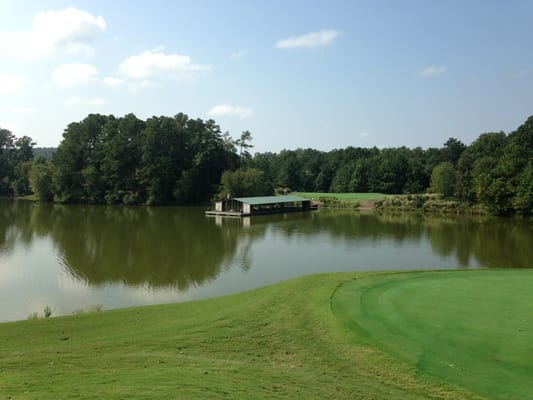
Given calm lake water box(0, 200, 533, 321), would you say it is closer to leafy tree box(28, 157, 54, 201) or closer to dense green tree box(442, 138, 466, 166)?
leafy tree box(28, 157, 54, 201)

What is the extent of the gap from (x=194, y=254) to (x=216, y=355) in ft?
58.0

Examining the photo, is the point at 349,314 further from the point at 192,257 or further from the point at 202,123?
the point at 202,123

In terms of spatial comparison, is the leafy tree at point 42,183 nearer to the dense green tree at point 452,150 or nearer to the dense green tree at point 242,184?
the dense green tree at point 242,184

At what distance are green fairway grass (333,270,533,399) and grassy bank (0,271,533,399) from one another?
0.22 metres

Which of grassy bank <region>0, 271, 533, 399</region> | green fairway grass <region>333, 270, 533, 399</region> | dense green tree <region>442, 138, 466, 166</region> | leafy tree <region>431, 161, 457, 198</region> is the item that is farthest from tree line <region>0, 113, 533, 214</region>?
grassy bank <region>0, 271, 533, 399</region>

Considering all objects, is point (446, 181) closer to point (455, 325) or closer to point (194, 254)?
point (194, 254)

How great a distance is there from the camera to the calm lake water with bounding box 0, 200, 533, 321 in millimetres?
16953

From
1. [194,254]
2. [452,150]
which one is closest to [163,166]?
[194,254]

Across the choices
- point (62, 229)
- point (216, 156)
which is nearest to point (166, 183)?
point (216, 156)

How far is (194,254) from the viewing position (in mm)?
25734

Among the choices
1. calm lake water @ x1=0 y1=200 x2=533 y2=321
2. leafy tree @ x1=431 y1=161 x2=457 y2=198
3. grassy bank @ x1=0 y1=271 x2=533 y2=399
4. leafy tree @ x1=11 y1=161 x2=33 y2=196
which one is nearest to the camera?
grassy bank @ x1=0 y1=271 x2=533 y2=399

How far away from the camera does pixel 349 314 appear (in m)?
10.5

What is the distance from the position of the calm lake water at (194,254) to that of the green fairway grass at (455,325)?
707 centimetres

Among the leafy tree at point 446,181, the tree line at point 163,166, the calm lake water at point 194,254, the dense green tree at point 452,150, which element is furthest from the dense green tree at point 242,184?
the dense green tree at point 452,150
